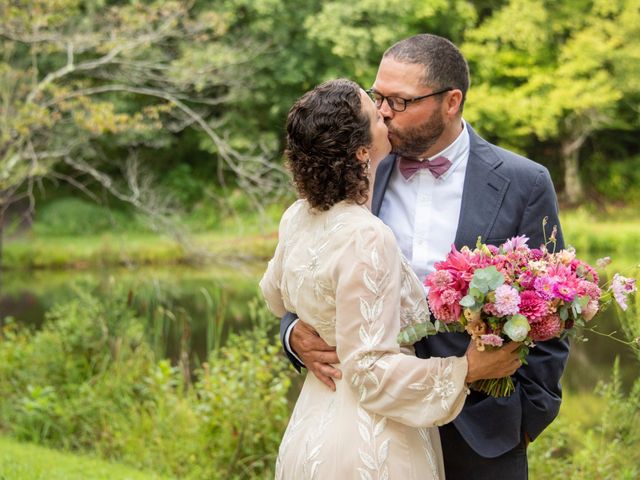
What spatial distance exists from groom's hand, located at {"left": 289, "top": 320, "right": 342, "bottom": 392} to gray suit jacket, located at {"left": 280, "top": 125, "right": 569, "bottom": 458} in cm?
17

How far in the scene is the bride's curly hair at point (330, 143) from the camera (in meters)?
2.24

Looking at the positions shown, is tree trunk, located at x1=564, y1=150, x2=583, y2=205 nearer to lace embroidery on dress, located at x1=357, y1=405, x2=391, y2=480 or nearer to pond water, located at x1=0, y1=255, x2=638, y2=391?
pond water, located at x1=0, y1=255, x2=638, y2=391

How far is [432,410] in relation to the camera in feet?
7.11

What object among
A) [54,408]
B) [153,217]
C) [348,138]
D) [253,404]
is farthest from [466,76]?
[153,217]

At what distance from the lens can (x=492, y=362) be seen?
85.0 inches

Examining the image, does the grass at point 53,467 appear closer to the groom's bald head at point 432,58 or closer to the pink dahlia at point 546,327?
the groom's bald head at point 432,58

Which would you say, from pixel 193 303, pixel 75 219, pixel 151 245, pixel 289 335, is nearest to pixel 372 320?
pixel 289 335

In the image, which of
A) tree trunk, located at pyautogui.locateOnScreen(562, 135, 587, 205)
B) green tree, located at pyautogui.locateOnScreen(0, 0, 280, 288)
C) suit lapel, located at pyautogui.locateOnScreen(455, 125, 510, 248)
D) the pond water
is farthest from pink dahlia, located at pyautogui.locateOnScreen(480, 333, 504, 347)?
tree trunk, located at pyautogui.locateOnScreen(562, 135, 587, 205)

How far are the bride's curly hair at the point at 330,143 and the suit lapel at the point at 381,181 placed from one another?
1.93 feet

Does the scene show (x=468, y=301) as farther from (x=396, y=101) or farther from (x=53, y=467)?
(x=53, y=467)

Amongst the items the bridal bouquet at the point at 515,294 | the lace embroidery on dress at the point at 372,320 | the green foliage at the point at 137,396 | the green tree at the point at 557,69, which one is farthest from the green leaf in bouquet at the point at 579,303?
the green tree at the point at 557,69

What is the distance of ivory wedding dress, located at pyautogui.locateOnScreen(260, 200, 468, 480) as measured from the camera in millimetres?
2150

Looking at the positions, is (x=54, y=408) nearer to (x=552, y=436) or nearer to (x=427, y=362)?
(x=552, y=436)

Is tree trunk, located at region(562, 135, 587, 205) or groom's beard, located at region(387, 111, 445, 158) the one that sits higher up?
groom's beard, located at region(387, 111, 445, 158)
